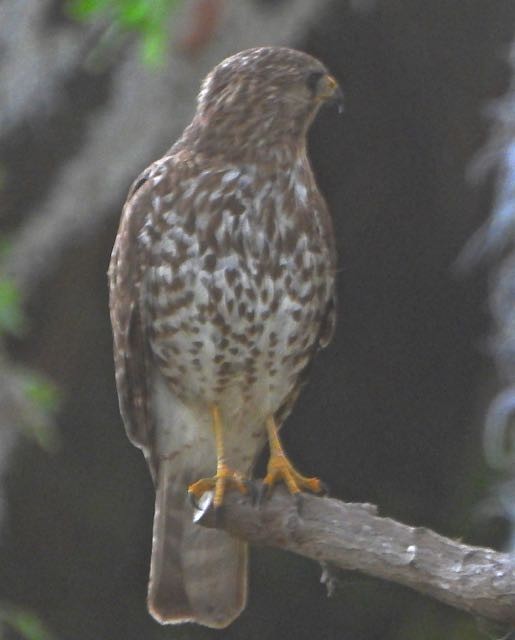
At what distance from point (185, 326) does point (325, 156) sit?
218 cm

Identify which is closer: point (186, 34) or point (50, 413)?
point (186, 34)

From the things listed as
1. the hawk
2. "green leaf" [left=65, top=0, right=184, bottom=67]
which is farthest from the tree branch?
"green leaf" [left=65, top=0, right=184, bottom=67]

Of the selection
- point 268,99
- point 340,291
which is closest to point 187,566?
point 268,99

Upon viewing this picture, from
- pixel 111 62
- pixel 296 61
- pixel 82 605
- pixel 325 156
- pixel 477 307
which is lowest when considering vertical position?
pixel 82 605

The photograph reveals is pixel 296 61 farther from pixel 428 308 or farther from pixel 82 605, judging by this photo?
pixel 82 605

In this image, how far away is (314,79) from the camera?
3.80 meters

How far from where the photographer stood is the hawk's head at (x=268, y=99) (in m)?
3.80

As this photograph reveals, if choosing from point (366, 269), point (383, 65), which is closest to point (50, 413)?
point (366, 269)

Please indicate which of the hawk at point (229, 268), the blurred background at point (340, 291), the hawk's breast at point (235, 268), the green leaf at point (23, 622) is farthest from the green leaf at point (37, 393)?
the hawk's breast at point (235, 268)

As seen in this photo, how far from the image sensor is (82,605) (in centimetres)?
621

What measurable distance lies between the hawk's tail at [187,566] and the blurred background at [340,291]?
1.17m

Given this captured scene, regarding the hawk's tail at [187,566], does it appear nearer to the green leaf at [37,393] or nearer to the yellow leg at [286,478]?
the yellow leg at [286,478]

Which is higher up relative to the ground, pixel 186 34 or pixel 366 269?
pixel 186 34

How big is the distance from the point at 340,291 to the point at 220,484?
2.36 metres
